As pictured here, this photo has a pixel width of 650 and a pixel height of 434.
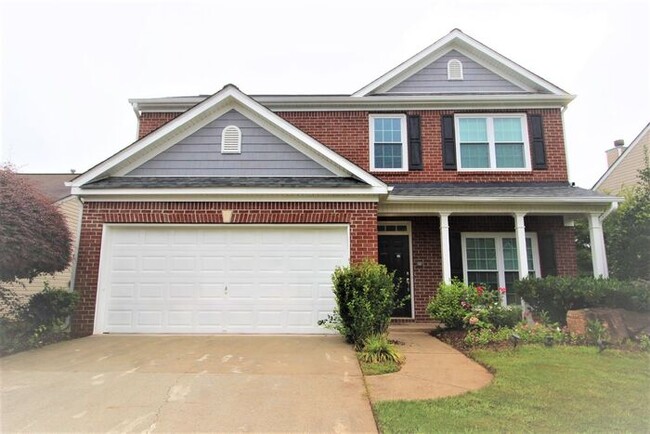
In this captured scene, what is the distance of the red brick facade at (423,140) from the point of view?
1162 centimetres

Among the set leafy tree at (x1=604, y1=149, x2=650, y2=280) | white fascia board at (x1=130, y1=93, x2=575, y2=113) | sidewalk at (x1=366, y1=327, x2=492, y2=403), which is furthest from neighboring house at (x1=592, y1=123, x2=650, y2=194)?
sidewalk at (x1=366, y1=327, x2=492, y2=403)

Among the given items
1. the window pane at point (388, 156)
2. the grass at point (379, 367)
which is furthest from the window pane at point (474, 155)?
the grass at point (379, 367)

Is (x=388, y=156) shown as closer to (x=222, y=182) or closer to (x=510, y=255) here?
(x=510, y=255)

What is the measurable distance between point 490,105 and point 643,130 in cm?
1106

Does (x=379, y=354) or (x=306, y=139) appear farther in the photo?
(x=306, y=139)

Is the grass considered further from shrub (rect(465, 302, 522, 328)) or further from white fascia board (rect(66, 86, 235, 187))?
white fascia board (rect(66, 86, 235, 187))

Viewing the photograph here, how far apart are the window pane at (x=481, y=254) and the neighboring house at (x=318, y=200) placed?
40 millimetres

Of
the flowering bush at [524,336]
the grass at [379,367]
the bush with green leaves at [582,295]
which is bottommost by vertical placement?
the grass at [379,367]

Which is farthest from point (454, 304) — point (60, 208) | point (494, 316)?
point (60, 208)

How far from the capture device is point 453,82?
12.5 metres

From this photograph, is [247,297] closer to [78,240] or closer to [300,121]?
[78,240]

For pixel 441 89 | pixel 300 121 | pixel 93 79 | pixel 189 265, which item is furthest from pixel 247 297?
pixel 93 79

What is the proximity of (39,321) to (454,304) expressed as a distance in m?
8.31

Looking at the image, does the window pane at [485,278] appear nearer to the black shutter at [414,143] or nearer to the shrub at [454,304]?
the shrub at [454,304]
